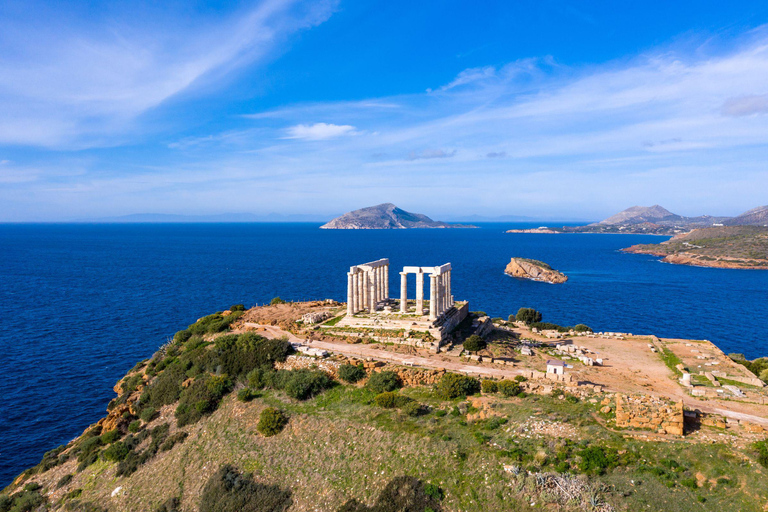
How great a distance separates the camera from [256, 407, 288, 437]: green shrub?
112 feet

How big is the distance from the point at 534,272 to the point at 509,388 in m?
109

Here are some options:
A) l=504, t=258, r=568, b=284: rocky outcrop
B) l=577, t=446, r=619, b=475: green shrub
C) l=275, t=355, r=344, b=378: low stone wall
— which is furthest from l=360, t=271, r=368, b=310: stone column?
l=504, t=258, r=568, b=284: rocky outcrop

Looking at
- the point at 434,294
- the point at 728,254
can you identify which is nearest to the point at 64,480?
the point at 434,294

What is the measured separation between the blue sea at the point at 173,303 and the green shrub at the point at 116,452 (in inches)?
380

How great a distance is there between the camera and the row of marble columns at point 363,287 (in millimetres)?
53719

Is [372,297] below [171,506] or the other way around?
the other way around

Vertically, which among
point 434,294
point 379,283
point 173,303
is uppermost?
point 434,294

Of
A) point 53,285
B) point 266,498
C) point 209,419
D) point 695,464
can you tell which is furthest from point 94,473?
point 53,285

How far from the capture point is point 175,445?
3628 cm

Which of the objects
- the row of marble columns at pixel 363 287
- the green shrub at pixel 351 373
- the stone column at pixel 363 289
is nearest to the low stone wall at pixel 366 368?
the green shrub at pixel 351 373

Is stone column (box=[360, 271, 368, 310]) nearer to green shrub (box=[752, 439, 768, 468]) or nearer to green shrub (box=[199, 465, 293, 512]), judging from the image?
green shrub (box=[199, 465, 293, 512])

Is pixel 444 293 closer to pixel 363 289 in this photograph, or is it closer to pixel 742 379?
pixel 363 289

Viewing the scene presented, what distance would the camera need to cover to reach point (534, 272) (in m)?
137

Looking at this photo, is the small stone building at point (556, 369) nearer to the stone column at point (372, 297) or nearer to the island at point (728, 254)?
the stone column at point (372, 297)
